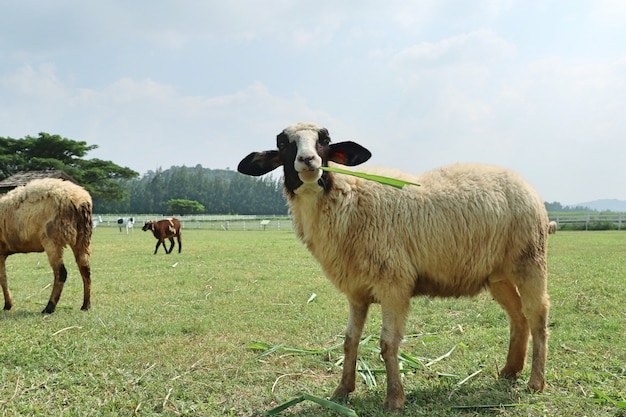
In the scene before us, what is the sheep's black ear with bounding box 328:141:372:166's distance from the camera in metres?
4.44

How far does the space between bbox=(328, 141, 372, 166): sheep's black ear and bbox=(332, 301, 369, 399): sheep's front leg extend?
1443 mm

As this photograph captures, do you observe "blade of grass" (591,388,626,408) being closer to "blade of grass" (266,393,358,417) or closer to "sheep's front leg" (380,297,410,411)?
"sheep's front leg" (380,297,410,411)

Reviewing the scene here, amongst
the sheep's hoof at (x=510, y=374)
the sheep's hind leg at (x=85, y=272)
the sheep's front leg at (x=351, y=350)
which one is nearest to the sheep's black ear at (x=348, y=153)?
the sheep's front leg at (x=351, y=350)

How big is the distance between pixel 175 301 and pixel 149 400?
4.61 meters

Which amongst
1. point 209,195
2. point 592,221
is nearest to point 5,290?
point 592,221

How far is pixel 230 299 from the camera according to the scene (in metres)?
8.81

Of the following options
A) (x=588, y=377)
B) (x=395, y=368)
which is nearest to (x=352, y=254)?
(x=395, y=368)

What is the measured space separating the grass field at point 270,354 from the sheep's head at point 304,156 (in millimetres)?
2119

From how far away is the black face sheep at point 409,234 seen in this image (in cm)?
420

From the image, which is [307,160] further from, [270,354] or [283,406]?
[270,354]

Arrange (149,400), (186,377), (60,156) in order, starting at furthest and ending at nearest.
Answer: (60,156) → (186,377) → (149,400)

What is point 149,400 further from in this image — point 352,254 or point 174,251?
point 174,251

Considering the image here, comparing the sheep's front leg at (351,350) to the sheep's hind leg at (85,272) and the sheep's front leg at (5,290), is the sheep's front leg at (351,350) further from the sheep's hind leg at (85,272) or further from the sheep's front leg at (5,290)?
the sheep's front leg at (5,290)

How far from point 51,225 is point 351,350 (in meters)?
6.20
